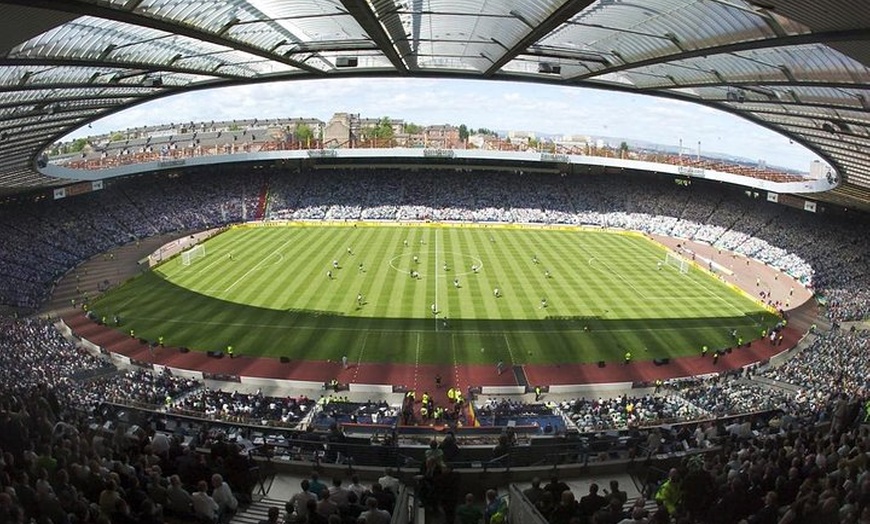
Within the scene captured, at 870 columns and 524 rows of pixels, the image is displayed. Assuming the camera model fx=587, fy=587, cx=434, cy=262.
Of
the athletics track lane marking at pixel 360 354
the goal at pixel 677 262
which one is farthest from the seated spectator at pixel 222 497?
the goal at pixel 677 262

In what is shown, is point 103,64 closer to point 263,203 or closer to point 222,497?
point 222,497

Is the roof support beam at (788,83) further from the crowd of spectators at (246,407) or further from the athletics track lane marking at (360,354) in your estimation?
the crowd of spectators at (246,407)

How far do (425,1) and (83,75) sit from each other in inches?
596

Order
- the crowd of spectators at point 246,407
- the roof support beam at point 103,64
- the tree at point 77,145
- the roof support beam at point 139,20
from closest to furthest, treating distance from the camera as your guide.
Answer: the roof support beam at point 139,20 < the roof support beam at point 103,64 < the crowd of spectators at point 246,407 < the tree at point 77,145

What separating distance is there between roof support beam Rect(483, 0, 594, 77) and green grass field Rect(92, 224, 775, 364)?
1725 centimetres

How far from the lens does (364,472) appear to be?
11555 millimetres

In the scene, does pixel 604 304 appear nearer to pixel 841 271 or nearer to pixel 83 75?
pixel 841 271

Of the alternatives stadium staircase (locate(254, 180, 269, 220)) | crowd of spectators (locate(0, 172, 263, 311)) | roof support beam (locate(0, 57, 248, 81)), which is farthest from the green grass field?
roof support beam (locate(0, 57, 248, 81))

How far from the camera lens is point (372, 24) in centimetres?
1752

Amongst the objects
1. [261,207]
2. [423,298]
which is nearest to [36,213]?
[261,207]

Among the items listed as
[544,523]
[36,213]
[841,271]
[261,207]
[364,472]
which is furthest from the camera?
[261,207]

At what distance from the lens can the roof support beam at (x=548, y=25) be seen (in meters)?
13.8

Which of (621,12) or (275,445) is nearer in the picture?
(275,445)

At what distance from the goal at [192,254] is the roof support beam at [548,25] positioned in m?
39.0
